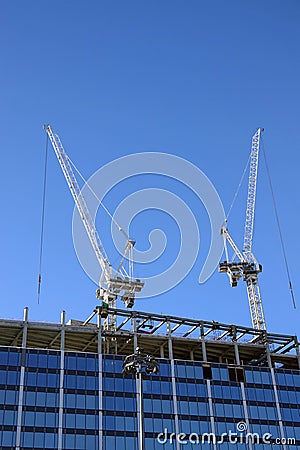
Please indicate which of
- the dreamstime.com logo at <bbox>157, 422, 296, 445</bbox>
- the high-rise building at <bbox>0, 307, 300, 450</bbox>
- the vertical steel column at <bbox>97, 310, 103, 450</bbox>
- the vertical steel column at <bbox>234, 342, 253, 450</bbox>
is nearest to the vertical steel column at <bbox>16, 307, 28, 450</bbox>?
the high-rise building at <bbox>0, 307, 300, 450</bbox>

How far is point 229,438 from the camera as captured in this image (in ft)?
342

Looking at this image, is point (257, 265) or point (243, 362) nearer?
point (243, 362)

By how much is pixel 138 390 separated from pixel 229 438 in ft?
56.5

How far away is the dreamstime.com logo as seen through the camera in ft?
333

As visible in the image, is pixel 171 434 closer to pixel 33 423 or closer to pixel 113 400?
pixel 113 400

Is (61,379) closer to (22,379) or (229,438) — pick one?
(22,379)

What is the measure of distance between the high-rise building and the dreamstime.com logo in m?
0.17

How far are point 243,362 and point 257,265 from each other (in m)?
34.7

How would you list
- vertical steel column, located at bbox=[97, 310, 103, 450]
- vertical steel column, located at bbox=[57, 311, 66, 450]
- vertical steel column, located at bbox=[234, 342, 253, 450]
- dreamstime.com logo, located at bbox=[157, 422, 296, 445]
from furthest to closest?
vertical steel column, located at bbox=[234, 342, 253, 450] < dreamstime.com logo, located at bbox=[157, 422, 296, 445] < vertical steel column, located at bbox=[97, 310, 103, 450] < vertical steel column, located at bbox=[57, 311, 66, 450]

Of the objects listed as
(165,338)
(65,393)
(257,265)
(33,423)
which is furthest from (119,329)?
(257,265)

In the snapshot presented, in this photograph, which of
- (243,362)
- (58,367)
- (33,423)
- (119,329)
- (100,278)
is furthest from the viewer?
(100,278)

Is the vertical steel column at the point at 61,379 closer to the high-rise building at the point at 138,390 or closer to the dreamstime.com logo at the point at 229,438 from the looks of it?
the high-rise building at the point at 138,390

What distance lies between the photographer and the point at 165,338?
11362 cm

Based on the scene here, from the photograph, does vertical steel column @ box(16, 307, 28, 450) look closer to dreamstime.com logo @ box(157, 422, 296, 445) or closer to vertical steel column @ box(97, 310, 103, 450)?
vertical steel column @ box(97, 310, 103, 450)
